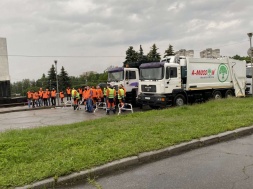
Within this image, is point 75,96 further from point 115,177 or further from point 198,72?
point 115,177

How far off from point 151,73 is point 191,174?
1144cm

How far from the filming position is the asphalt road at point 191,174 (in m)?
4.36

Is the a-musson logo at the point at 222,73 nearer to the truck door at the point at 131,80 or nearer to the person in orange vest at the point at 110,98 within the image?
the truck door at the point at 131,80

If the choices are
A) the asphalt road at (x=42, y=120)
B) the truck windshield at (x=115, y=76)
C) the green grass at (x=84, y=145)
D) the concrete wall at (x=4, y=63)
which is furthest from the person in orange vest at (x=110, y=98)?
the concrete wall at (x=4, y=63)

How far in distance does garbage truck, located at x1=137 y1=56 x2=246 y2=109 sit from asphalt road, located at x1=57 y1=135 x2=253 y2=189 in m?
9.55

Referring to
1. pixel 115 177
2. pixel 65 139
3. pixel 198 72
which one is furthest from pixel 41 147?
pixel 198 72

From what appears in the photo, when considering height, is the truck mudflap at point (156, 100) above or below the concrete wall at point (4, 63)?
below

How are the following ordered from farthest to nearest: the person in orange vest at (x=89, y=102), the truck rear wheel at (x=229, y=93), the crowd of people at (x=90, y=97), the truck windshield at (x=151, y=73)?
the truck rear wheel at (x=229, y=93) < the person in orange vest at (x=89, y=102) < the crowd of people at (x=90, y=97) < the truck windshield at (x=151, y=73)

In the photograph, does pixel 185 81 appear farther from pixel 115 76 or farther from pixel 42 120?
pixel 42 120

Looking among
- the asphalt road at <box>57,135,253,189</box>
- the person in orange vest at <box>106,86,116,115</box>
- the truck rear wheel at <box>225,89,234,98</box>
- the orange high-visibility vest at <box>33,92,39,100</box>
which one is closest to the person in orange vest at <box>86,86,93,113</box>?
the person in orange vest at <box>106,86,116,115</box>

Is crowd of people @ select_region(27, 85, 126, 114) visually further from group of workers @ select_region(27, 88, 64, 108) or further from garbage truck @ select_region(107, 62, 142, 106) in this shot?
garbage truck @ select_region(107, 62, 142, 106)

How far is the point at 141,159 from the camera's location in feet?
18.6

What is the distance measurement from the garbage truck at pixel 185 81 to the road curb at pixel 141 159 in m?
7.73

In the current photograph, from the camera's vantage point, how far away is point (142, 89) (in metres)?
16.6
